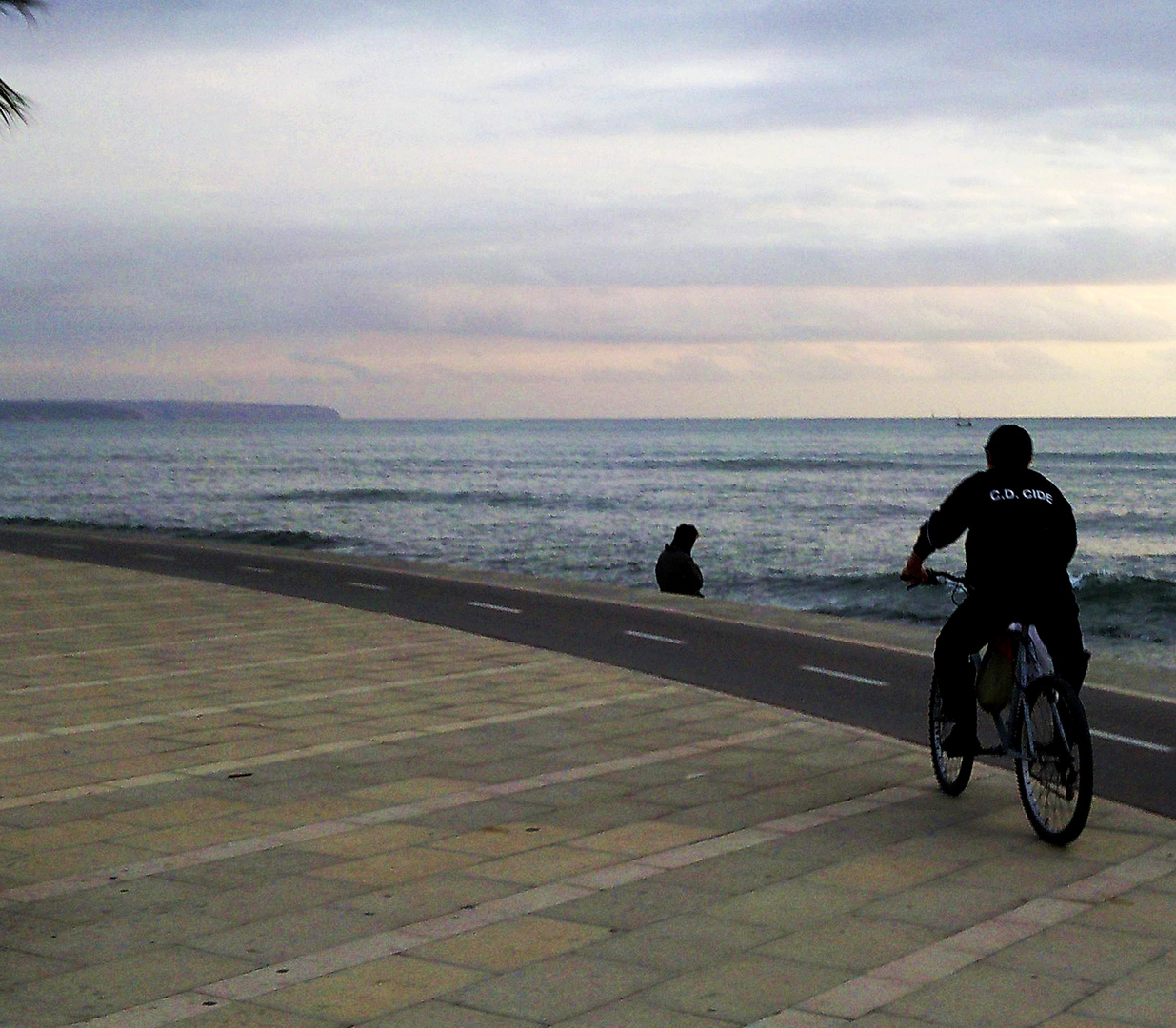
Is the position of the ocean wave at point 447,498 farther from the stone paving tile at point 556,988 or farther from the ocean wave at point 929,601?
the stone paving tile at point 556,988

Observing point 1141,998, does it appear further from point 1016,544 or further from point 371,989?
point 1016,544

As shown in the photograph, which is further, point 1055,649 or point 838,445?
point 838,445

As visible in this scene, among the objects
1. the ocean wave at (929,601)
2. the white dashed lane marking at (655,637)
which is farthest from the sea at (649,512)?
the white dashed lane marking at (655,637)

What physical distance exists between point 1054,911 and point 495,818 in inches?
94.0

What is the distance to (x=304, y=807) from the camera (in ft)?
22.8

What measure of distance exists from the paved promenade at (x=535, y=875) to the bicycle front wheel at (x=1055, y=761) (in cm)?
13

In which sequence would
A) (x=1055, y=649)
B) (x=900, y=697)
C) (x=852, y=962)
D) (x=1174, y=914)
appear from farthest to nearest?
(x=900, y=697), (x=1055, y=649), (x=1174, y=914), (x=852, y=962)

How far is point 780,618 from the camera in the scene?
15.8m

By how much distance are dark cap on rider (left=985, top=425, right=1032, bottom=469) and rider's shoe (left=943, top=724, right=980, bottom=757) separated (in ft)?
3.83

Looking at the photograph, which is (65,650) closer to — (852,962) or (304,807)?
(304,807)

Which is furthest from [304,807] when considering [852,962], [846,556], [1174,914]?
[846,556]

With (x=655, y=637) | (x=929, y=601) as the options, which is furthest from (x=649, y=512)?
(x=655, y=637)

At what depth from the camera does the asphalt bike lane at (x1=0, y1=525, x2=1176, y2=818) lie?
9047 mm

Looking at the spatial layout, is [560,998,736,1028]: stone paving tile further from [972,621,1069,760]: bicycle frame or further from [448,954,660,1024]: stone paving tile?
[972,621,1069,760]: bicycle frame
